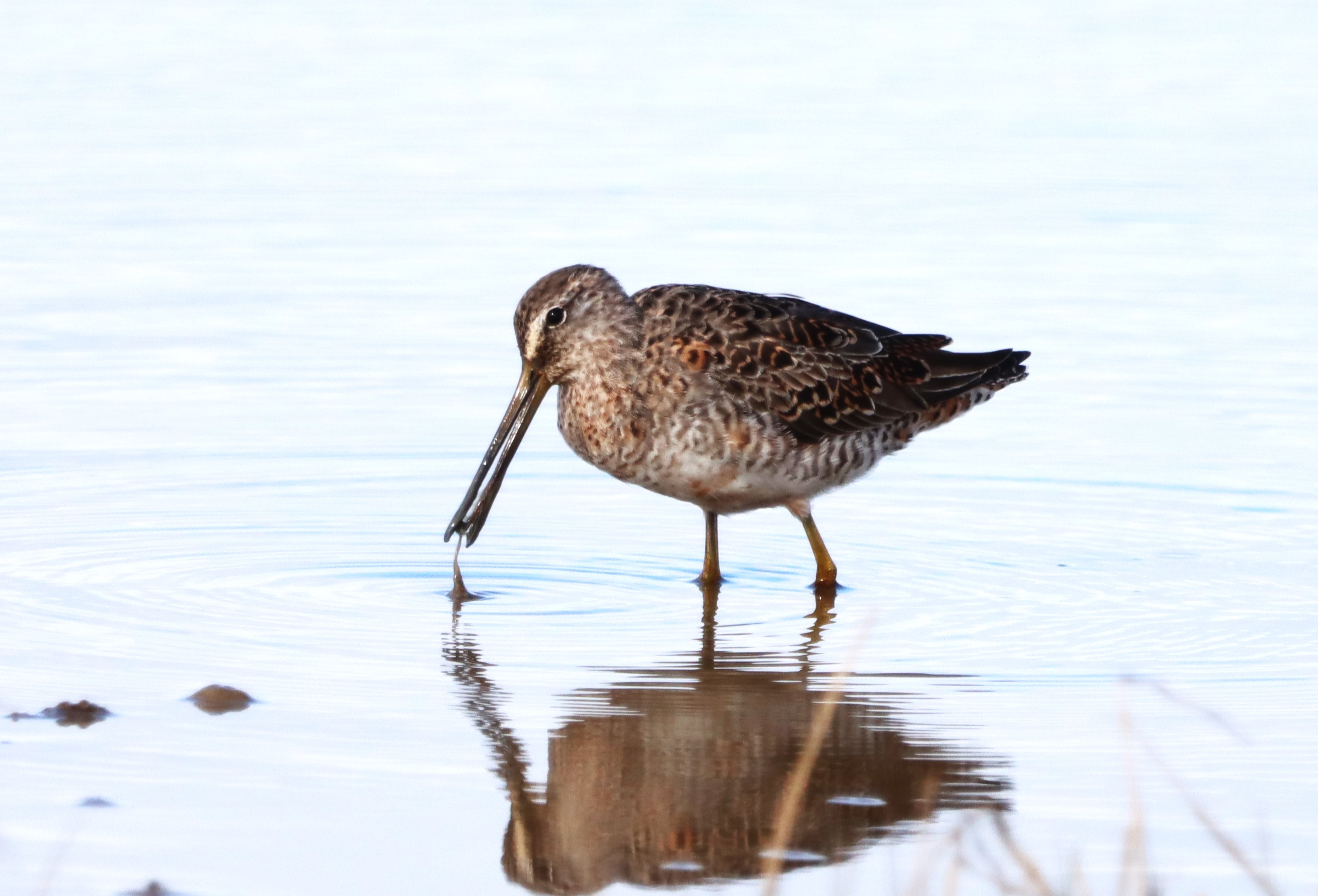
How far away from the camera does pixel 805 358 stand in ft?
25.3

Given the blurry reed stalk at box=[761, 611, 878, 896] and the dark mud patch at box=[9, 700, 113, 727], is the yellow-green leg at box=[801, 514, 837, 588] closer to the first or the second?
the blurry reed stalk at box=[761, 611, 878, 896]

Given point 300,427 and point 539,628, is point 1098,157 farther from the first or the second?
point 539,628

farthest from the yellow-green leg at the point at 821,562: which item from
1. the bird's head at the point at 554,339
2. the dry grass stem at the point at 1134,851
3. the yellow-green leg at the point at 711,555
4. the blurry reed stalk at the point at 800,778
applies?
the dry grass stem at the point at 1134,851

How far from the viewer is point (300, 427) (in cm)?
907

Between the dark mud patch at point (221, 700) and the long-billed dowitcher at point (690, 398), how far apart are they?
1.70 m

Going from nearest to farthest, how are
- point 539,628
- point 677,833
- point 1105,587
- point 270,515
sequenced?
point 677,833 → point 539,628 → point 1105,587 → point 270,515

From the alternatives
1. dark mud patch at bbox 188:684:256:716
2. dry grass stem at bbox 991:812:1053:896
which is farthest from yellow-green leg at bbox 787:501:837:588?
dry grass stem at bbox 991:812:1053:896

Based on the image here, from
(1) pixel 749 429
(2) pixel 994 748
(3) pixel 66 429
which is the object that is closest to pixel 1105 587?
(1) pixel 749 429

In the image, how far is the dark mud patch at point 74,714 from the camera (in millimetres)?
5500

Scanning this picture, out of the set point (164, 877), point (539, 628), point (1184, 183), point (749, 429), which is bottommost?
point (164, 877)

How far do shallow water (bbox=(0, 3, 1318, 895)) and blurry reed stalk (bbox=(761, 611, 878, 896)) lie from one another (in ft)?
0.21

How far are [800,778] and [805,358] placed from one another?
3.70 m

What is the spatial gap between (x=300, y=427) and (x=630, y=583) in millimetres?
2218

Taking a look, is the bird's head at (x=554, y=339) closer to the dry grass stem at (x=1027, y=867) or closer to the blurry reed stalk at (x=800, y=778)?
the blurry reed stalk at (x=800, y=778)
